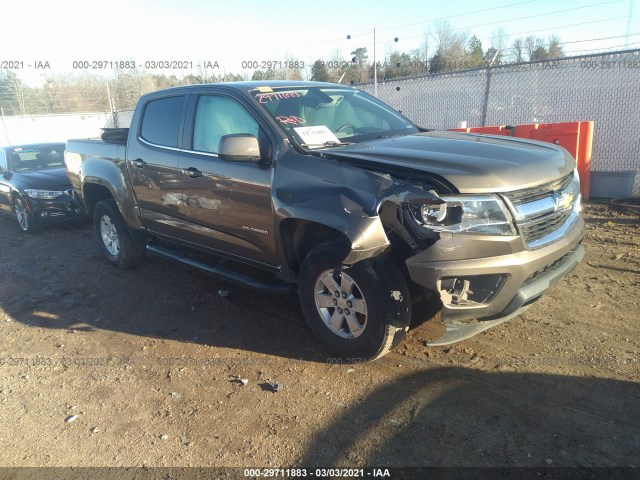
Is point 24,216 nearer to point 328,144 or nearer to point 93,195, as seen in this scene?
point 93,195

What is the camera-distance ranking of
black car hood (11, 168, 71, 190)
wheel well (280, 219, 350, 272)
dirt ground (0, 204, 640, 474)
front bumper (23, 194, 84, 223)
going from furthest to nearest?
black car hood (11, 168, 71, 190) → front bumper (23, 194, 84, 223) → wheel well (280, 219, 350, 272) → dirt ground (0, 204, 640, 474)

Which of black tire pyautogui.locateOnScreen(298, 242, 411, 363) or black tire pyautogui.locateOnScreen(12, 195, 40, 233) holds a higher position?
black tire pyautogui.locateOnScreen(298, 242, 411, 363)

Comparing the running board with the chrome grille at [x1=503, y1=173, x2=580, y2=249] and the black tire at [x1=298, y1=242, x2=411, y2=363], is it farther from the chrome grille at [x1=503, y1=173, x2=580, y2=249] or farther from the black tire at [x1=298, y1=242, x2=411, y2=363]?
the chrome grille at [x1=503, y1=173, x2=580, y2=249]

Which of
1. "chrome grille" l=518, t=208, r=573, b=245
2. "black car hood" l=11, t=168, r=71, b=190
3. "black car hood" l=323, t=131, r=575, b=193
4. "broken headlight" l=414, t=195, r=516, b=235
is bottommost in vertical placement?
"black car hood" l=11, t=168, r=71, b=190

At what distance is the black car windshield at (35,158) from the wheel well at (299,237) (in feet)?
24.7

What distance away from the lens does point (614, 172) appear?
8.15 m

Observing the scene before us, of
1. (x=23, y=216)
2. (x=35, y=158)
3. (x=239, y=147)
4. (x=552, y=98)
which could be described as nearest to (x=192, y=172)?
(x=239, y=147)

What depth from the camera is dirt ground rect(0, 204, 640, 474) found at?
275 centimetres

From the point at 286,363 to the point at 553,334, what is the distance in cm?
205

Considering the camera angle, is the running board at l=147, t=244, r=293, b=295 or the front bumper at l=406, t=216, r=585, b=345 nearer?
the front bumper at l=406, t=216, r=585, b=345

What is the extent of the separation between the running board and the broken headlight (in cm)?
144

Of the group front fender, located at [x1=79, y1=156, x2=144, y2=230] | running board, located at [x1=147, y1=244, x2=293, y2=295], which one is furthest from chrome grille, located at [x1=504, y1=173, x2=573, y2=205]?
front fender, located at [x1=79, y1=156, x2=144, y2=230]

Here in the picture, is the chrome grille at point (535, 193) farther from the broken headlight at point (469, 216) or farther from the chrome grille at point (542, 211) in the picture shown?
the broken headlight at point (469, 216)

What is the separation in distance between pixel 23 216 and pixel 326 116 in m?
6.76
